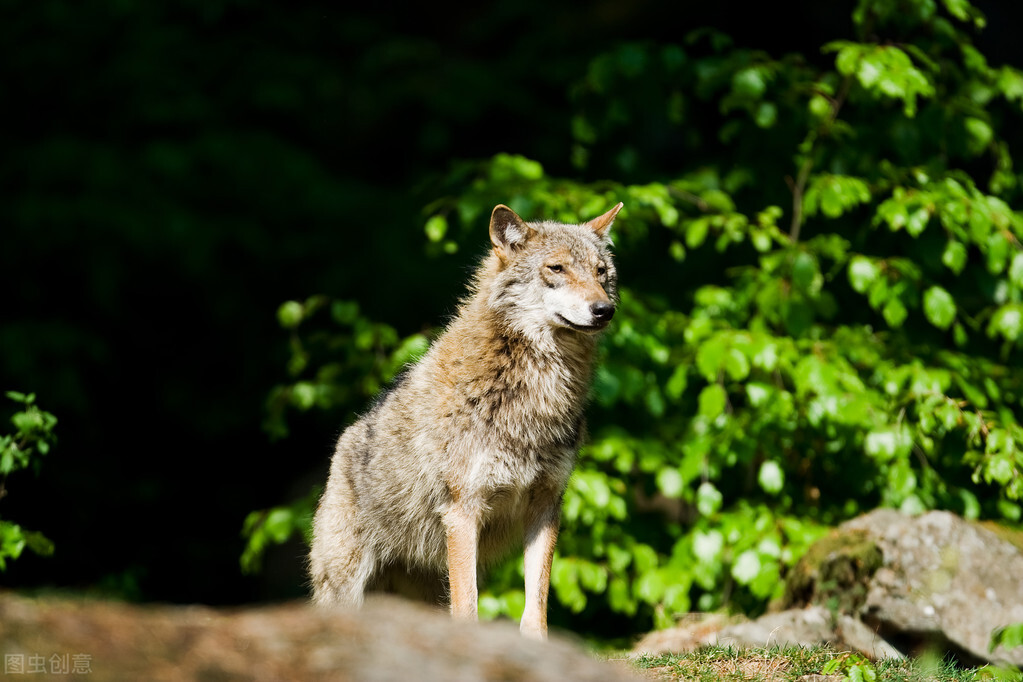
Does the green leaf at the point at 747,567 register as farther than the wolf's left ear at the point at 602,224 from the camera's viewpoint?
Yes

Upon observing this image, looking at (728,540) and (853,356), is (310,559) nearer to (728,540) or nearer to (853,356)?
(728,540)

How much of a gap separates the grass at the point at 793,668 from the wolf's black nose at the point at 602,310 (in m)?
1.59

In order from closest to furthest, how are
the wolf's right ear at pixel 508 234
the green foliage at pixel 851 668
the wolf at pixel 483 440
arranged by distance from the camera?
the green foliage at pixel 851 668, the wolf at pixel 483 440, the wolf's right ear at pixel 508 234

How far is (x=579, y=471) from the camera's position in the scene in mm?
6340

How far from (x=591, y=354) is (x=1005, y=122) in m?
5.12

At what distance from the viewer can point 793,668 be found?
426 centimetres

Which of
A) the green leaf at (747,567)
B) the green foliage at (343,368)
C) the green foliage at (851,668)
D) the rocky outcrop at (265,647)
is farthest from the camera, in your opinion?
the green foliage at (343,368)

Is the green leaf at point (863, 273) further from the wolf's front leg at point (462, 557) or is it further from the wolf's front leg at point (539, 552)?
the wolf's front leg at point (462, 557)

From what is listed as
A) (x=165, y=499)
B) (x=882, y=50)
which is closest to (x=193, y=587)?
(x=165, y=499)

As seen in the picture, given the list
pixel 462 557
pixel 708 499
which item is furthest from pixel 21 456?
pixel 708 499

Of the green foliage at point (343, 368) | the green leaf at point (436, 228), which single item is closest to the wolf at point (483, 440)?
the green leaf at point (436, 228)

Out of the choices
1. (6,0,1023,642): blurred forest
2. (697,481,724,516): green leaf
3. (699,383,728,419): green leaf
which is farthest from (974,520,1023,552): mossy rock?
(699,383,728,419): green leaf

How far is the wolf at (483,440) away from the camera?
4.43 meters

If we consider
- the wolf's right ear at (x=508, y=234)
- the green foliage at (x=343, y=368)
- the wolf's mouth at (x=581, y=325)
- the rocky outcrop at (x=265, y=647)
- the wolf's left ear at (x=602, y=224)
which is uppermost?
the wolf's left ear at (x=602, y=224)
